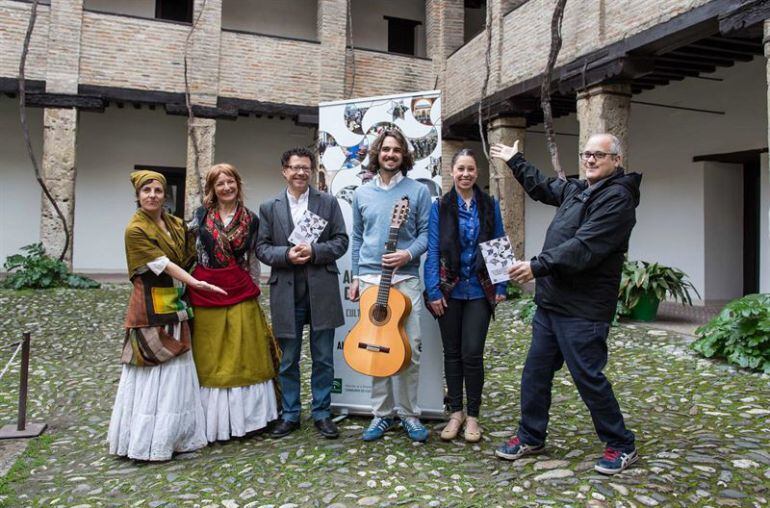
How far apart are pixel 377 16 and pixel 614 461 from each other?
13.7 metres

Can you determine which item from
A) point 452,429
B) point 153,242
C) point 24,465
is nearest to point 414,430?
point 452,429

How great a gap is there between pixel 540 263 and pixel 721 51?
6965 mm

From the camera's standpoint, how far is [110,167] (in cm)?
1362

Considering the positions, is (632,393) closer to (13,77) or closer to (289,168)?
(289,168)

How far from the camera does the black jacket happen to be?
301 centimetres

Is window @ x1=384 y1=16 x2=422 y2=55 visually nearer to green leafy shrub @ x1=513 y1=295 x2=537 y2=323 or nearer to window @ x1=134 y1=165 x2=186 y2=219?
window @ x1=134 y1=165 x2=186 y2=219

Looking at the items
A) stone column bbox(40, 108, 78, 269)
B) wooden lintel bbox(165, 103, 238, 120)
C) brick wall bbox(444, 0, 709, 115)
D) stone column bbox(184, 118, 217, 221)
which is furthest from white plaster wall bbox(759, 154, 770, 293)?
stone column bbox(40, 108, 78, 269)

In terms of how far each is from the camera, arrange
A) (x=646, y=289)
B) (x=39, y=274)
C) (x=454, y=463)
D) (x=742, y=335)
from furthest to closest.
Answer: (x=39, y=274), (x=646, y=289), (x=742, y=335), (x=454, y=463)

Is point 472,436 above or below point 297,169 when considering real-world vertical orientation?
below

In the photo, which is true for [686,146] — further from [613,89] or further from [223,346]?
[223,346]

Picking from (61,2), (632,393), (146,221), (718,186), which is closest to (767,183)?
(718,186)

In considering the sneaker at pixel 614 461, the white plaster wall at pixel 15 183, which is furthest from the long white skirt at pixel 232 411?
the white plaster wall at pixel 15 183

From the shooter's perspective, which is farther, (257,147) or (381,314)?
(257,147)

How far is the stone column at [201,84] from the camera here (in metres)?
11.8
